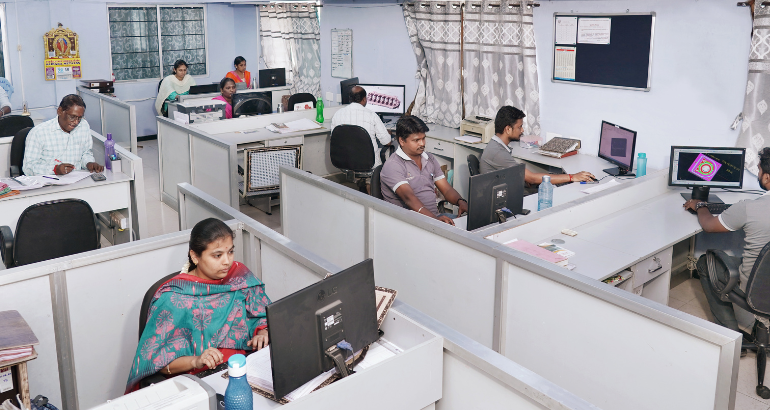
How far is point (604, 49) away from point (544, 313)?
322cm

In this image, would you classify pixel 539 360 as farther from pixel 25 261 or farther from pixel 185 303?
pixel 25 261

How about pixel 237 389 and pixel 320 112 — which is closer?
pixel 237 389

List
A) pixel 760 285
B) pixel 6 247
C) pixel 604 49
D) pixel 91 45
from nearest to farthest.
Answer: pixel 760 285, pixel 6 247, pixel 604 49, pixel 91 45

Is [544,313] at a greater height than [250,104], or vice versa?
[250,104]

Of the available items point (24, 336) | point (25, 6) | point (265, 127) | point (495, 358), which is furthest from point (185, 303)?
point (25, 6)

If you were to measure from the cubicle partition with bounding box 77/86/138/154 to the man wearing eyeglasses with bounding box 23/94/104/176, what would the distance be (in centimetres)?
154

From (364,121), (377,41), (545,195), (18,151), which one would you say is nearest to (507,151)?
(545,195)

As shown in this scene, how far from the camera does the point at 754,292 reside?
10.5 ft

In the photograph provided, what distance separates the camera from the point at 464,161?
600 cm

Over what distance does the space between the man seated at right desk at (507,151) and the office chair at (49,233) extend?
2.51 m

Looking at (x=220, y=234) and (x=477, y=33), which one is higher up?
(x=477, y=33)

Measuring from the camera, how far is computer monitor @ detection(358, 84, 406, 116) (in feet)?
22.5

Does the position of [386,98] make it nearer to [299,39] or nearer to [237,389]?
[299,39]

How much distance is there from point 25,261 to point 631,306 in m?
2.95
